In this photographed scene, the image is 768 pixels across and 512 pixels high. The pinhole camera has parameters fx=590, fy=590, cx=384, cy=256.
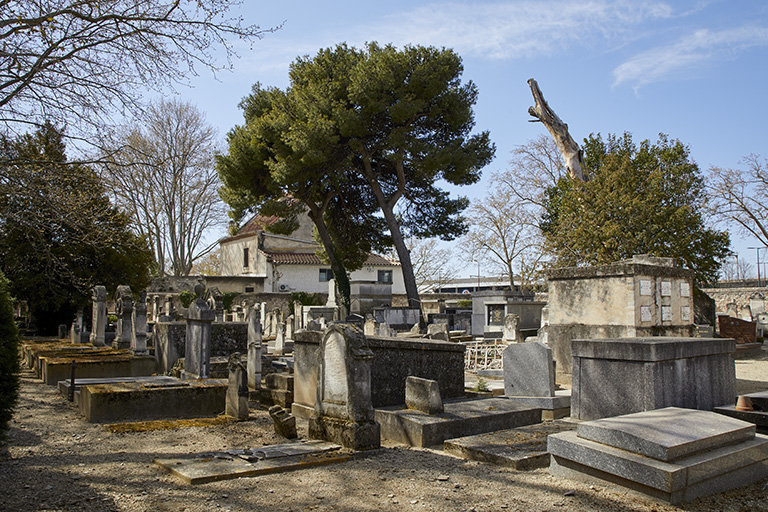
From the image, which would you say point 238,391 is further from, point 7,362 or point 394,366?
point 7,362

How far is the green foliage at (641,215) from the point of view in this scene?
64.8 ft

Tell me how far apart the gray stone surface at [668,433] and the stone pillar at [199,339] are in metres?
6.35

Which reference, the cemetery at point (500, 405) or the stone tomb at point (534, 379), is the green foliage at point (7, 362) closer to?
the cemetery at point (500, 405)

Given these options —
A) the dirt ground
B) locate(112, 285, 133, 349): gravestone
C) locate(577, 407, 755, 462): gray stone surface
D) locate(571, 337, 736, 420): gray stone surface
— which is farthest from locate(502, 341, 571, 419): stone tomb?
locate(112, 285, 133, 349): gravestone

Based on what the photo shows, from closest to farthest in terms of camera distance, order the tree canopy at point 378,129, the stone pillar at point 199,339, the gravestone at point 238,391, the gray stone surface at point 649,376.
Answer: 1. the gray stone surface at point 649,376
2. the gravestone at point 238,391
3. the stone pillar at point 199,339
4. the tree canopy at point 378,129

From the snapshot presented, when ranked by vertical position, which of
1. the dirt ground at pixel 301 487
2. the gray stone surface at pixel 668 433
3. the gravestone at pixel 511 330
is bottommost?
the dirt ground at pixel 301 487

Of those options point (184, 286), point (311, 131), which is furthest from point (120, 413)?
point (184, 286)

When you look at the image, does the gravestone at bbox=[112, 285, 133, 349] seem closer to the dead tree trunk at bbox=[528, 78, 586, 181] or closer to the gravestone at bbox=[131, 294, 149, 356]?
the gravestone at bbox=[131, 294, 149, 356]

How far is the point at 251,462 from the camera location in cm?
486

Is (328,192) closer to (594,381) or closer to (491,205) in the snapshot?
(491,205)

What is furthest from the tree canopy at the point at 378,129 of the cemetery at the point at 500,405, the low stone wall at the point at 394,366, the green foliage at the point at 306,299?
the low stone wall at the point at 394,366

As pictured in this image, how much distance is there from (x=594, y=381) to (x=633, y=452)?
6.04 ft

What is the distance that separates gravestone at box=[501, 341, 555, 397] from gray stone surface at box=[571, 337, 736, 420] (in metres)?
1.49

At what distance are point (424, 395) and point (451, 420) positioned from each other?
1.48ft
